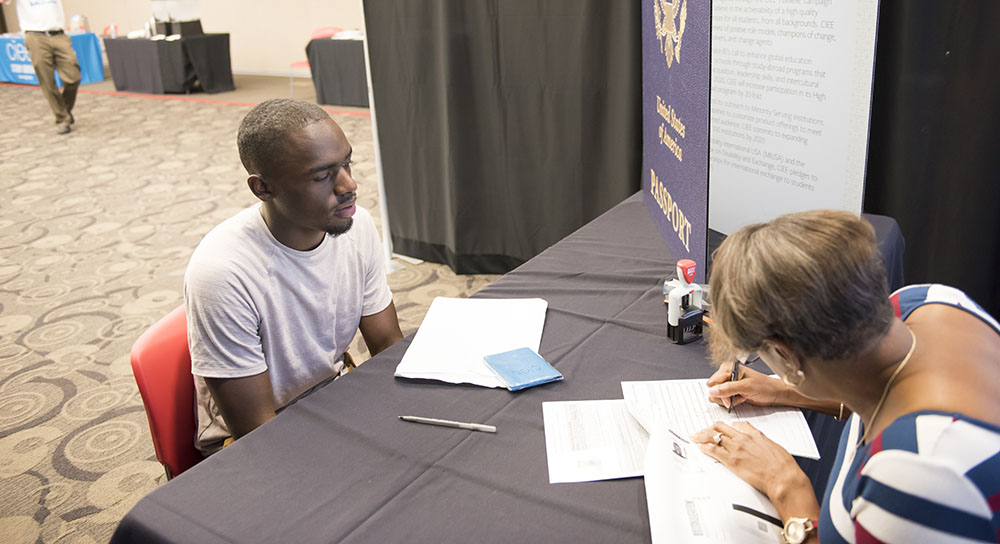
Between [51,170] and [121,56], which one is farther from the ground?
[121,56]

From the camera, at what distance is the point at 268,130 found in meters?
1.43

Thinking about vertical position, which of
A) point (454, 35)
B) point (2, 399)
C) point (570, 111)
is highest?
point (454, 35)

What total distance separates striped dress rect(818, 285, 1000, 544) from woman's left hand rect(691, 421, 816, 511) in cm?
21

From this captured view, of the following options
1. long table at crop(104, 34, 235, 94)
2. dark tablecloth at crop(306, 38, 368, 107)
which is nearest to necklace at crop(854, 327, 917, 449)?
dark tablecloth at crop(306, 38, 368, 107)

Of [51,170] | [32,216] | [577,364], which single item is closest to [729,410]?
A: [577,364]

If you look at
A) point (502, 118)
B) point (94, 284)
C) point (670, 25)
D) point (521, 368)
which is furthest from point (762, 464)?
point (94, 284)

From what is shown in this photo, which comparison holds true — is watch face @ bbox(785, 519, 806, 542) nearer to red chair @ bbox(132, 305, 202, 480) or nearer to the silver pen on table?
the silver pen on table

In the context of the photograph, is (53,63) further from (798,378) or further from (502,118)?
(798,378)

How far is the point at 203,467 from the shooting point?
1.15 meters

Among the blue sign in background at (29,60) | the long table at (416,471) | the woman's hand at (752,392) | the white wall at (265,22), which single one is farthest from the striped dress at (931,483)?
the blue sign in background at (29,60)

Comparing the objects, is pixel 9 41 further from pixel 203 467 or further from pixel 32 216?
pixel 203 467

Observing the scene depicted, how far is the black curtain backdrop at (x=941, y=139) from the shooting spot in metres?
2.17

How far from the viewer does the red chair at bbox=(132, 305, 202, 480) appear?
4.59ft

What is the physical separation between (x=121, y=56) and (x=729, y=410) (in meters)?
9.63
